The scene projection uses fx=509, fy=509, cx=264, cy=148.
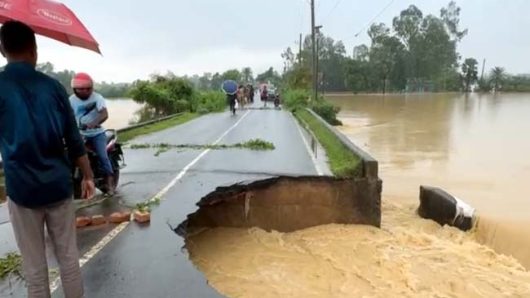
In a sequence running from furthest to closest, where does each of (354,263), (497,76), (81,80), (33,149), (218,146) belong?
(497,76) → (218,146) → (354,263) → (81,80) → (33,149)

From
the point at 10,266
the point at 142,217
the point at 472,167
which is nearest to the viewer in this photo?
the point at 10,266

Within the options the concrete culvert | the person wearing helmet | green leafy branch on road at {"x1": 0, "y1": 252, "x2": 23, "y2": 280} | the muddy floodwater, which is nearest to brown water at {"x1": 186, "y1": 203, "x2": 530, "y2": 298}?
the muddy floodwater

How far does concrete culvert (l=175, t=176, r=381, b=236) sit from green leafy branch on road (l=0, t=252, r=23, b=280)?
10.9ft

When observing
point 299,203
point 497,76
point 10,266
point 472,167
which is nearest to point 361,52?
point 497,76

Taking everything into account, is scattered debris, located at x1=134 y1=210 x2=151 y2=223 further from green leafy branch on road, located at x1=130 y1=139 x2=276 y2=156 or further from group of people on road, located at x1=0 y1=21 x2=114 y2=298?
green leafy branch on road, located at x1=130 y1=139 x2=276 y2=156

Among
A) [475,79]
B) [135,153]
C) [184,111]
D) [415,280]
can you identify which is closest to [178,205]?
[415,280]

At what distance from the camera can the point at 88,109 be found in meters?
6.84

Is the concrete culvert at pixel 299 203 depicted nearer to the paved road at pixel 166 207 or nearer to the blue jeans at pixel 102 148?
the paved road at pixel 166 207

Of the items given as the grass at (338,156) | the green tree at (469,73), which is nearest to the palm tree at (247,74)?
the green tree at (469,73)

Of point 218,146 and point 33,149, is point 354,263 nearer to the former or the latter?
point 33,149

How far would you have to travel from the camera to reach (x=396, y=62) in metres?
104

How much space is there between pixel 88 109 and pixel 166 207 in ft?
5.59

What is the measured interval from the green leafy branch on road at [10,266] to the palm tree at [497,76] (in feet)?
360

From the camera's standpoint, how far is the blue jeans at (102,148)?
710 centimetres
